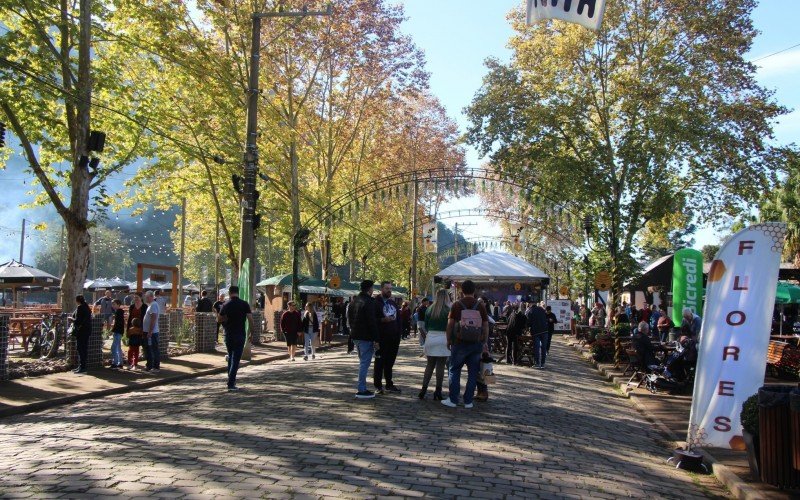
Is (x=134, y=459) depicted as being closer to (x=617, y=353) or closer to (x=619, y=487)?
(x=619, y=487)

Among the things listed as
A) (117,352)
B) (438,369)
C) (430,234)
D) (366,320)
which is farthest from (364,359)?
(430,234)

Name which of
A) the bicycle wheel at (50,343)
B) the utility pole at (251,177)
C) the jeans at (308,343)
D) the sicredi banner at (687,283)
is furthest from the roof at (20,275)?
the sicredi banner at (687,283)

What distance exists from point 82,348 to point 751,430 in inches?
513

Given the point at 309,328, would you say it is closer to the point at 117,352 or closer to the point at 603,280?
the point at 117,352

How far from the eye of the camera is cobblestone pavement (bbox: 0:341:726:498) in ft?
20.2

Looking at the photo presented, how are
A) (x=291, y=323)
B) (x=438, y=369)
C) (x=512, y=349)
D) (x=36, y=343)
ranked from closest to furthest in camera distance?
(x=438, y=369) → (x=36, y=343) → (x=291, y=323) → (x=512, y=349)

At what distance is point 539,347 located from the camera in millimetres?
19062

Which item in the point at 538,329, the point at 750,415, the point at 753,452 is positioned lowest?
the point at 753,452

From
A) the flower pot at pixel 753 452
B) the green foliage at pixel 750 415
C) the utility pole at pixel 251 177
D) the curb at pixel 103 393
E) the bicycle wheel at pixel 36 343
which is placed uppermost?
the utility pole at pixel 251 177

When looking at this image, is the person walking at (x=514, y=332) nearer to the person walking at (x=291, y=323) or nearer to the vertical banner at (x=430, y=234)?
the person walking at (x=291, y=323)

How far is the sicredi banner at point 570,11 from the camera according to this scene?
9.95 metres

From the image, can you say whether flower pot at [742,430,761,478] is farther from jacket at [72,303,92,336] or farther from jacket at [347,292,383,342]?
jacket at [72,303,92,336]

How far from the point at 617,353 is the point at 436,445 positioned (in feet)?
41.1

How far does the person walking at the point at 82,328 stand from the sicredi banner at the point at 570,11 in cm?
1052
